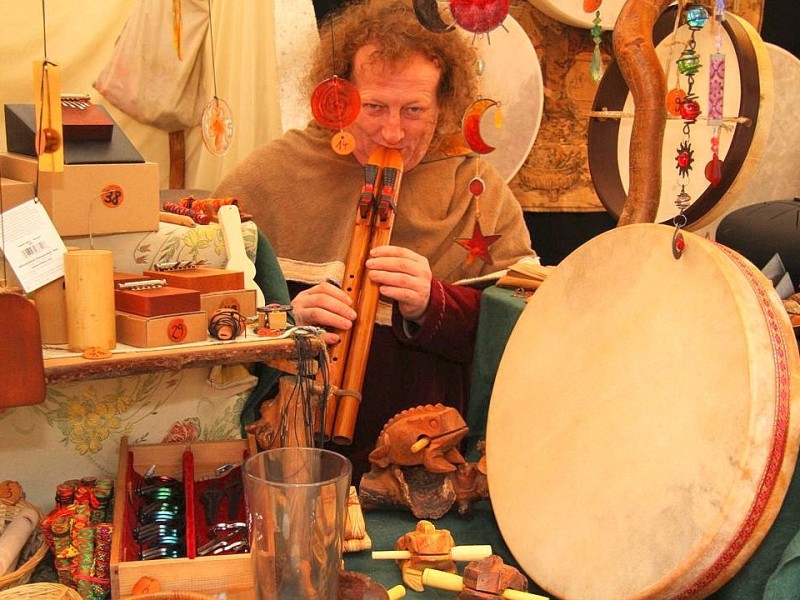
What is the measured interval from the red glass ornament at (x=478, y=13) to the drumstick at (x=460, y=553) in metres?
0.86

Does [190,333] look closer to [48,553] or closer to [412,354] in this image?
[48,553]

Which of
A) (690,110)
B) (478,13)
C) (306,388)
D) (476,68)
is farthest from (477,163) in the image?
(306,388)

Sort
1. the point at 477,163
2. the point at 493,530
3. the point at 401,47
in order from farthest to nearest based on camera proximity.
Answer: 1. the point at 477,163
2. the point at 401,47
3. the point at 493,530

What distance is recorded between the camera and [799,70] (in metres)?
2.45

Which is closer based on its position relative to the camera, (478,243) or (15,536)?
(15,536)

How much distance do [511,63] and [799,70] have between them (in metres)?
0.82

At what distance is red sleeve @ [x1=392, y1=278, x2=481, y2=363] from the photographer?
179 cm

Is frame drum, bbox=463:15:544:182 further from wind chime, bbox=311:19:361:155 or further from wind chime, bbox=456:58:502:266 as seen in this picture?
wind chime, bbox=311:19:361:155

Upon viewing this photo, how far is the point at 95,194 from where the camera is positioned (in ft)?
4.10

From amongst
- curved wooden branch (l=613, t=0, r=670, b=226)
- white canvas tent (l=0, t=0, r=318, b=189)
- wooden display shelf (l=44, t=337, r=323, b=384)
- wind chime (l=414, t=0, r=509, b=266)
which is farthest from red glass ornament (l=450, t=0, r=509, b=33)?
white canvas tent (l=0, t=0, r=318, b=189)

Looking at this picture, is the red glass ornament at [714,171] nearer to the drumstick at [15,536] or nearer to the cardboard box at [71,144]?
the cardboard box at [71,144]

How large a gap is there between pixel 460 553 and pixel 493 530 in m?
0.17

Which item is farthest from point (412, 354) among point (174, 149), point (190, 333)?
point (174, 149)

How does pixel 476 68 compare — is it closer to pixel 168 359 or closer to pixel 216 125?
pixel 216 125
